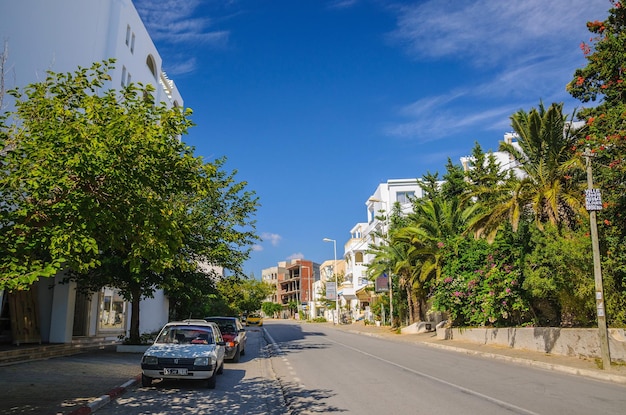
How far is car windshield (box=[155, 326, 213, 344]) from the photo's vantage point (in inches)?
518

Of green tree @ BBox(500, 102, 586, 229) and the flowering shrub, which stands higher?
green tree @ BBox(500, 102, 586, 229)

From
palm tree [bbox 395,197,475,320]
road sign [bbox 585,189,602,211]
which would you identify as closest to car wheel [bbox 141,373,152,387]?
road sign [bbox 585,189,602,211]

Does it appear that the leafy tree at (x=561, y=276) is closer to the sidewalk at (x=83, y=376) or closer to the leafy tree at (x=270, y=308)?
the sidewalk at (x=83, y=376)

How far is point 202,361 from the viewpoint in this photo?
455 inches

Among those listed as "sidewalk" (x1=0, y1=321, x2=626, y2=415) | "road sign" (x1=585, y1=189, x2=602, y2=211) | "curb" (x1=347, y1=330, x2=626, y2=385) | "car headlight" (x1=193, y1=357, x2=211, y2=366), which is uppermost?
"road sign" (x1=585, y1=189, x2=602, y2=211)

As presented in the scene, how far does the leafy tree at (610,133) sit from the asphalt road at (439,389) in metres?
4.32

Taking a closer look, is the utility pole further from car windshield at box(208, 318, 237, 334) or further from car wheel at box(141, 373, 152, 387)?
car windshield at box(208, 318, 237, 334)

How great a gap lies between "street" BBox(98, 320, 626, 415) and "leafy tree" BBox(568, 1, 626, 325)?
4.29 meters

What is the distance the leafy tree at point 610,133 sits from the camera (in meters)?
15.2

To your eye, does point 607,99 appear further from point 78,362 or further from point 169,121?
point 78,362

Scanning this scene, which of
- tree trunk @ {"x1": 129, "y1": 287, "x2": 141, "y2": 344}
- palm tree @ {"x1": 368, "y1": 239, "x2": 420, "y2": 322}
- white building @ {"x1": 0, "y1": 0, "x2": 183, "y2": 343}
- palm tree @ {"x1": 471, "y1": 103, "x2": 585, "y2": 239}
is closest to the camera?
white building @ {"x1": 0, "y1": 0, "x2": 183, "y2": 343}

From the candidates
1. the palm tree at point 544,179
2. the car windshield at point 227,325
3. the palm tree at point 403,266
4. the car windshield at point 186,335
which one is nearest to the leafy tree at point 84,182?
the car windshield at point 186,335

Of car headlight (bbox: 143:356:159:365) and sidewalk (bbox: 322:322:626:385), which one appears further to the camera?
sidewalk (bbox: 322:322:626:385)

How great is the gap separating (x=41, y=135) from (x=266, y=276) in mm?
149641
